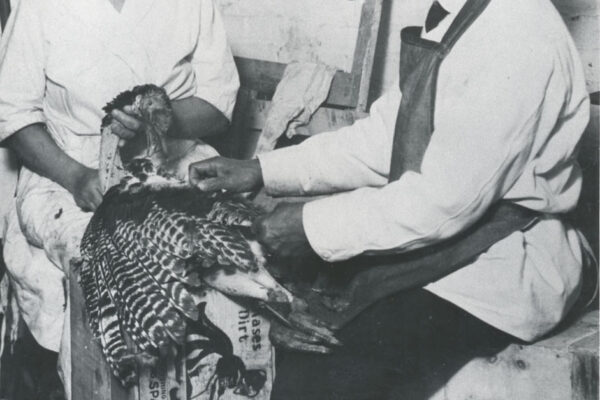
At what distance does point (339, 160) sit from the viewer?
162 centimetres

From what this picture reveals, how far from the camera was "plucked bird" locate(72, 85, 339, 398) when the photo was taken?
1.46 metres

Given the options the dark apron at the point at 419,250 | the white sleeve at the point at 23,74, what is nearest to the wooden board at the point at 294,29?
the white sleeve at the point at 23,74

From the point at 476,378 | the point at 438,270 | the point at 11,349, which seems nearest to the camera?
the point at 438,270

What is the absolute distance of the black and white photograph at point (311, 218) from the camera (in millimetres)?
1260

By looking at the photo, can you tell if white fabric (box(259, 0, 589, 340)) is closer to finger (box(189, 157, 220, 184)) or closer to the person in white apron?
finger (box(189, 157, 220, 184))

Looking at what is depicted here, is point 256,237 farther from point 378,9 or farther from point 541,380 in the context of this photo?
point 378,9

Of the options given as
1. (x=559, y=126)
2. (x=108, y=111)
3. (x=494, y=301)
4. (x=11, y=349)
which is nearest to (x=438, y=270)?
(x=494, y=301)

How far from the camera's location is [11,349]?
7.44ft

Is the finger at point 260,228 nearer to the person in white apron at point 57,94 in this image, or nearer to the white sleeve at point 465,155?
the white sleeve at point 465,155

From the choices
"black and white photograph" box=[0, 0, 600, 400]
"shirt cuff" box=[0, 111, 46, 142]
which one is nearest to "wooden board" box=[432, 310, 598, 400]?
"black and white photograph" box=[0, 0, 600, 400]

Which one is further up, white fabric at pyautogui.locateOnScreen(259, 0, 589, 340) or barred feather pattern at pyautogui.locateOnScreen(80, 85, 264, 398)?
white fabric at pyautogui.locateOnScreen(259, 0, 589, 340)

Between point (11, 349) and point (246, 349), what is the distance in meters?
0.95

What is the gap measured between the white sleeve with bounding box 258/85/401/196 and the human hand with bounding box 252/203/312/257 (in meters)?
0.27

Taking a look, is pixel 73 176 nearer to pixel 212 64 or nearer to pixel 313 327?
pixel 212 64
